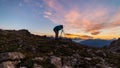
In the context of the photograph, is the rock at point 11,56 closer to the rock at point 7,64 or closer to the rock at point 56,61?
the rock at point 7,64

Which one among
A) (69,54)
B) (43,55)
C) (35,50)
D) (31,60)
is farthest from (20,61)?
(69,54)

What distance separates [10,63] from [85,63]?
10.0 m

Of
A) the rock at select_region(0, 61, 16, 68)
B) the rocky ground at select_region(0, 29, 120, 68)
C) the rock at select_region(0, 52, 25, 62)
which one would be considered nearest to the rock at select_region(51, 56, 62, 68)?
the rocky ground at select_region(0, 29, 120, 68)

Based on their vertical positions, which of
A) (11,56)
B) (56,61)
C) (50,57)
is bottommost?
(56,61)

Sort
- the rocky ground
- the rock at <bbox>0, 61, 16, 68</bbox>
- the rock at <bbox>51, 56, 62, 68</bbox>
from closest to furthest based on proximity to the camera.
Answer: the rock at <bbox>0, 61, 16, 68</bbox>, the rocky ground, the rock at <bbox>51, 56, 62, 68</bbox>

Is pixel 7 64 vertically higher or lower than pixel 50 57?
lower

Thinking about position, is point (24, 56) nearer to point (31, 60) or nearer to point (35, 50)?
point (31, 60)

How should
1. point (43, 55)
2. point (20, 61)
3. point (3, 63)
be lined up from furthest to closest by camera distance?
1. point (43, 55)
2. point (20, 61)
3. point (3, 63)

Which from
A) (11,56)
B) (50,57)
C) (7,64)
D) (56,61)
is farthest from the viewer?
(50,57)

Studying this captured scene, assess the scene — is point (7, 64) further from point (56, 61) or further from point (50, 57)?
point (56, 61)

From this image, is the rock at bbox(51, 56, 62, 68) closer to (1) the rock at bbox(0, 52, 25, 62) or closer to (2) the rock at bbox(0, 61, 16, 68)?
(1) the rock at bbox(0, 52, 25, 62)

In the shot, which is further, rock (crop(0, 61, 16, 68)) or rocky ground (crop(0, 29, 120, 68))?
rocky ground (crop(0, 29, 120, 68))

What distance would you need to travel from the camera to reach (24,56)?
29109 mm

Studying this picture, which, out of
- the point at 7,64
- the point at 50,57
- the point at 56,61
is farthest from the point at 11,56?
the point at 56,61
